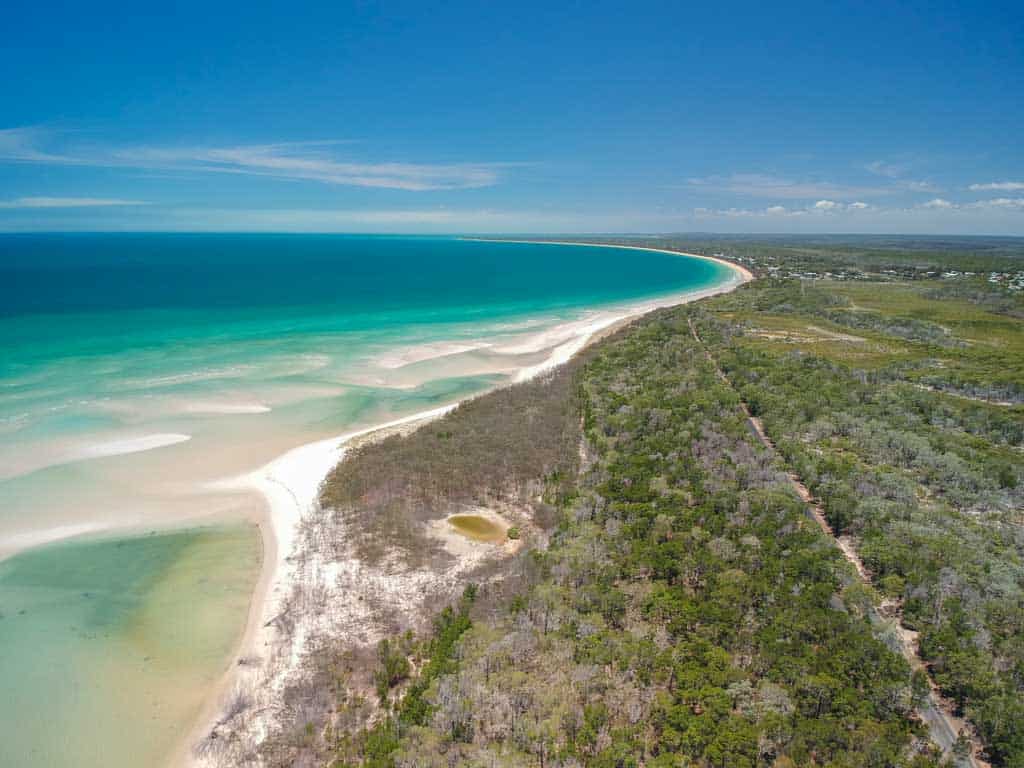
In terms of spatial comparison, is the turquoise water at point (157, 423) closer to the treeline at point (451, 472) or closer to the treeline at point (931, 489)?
the treeline at point (451, 472)

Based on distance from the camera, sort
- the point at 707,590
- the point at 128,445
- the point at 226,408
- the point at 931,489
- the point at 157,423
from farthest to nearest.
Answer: the point at 226,408, the point at 157,423, the point at 128,445, the point at 931,489, the point at 707,590

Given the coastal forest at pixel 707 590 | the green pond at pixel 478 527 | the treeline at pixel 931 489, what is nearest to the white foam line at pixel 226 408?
the coastal forest at pixel 707 590

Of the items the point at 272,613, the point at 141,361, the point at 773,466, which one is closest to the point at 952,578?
the point at 773,466

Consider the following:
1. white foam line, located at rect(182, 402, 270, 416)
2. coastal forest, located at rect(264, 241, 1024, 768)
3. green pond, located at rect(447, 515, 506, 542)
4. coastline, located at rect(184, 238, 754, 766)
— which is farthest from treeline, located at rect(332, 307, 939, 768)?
white foam line, located at rect(182, 402, 270, 416)

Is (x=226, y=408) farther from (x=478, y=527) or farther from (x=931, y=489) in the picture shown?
(x=931, y=489)

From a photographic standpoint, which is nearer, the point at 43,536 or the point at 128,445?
the point at 43,536

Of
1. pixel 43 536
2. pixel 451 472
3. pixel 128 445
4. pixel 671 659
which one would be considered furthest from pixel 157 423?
pixel 671 659
